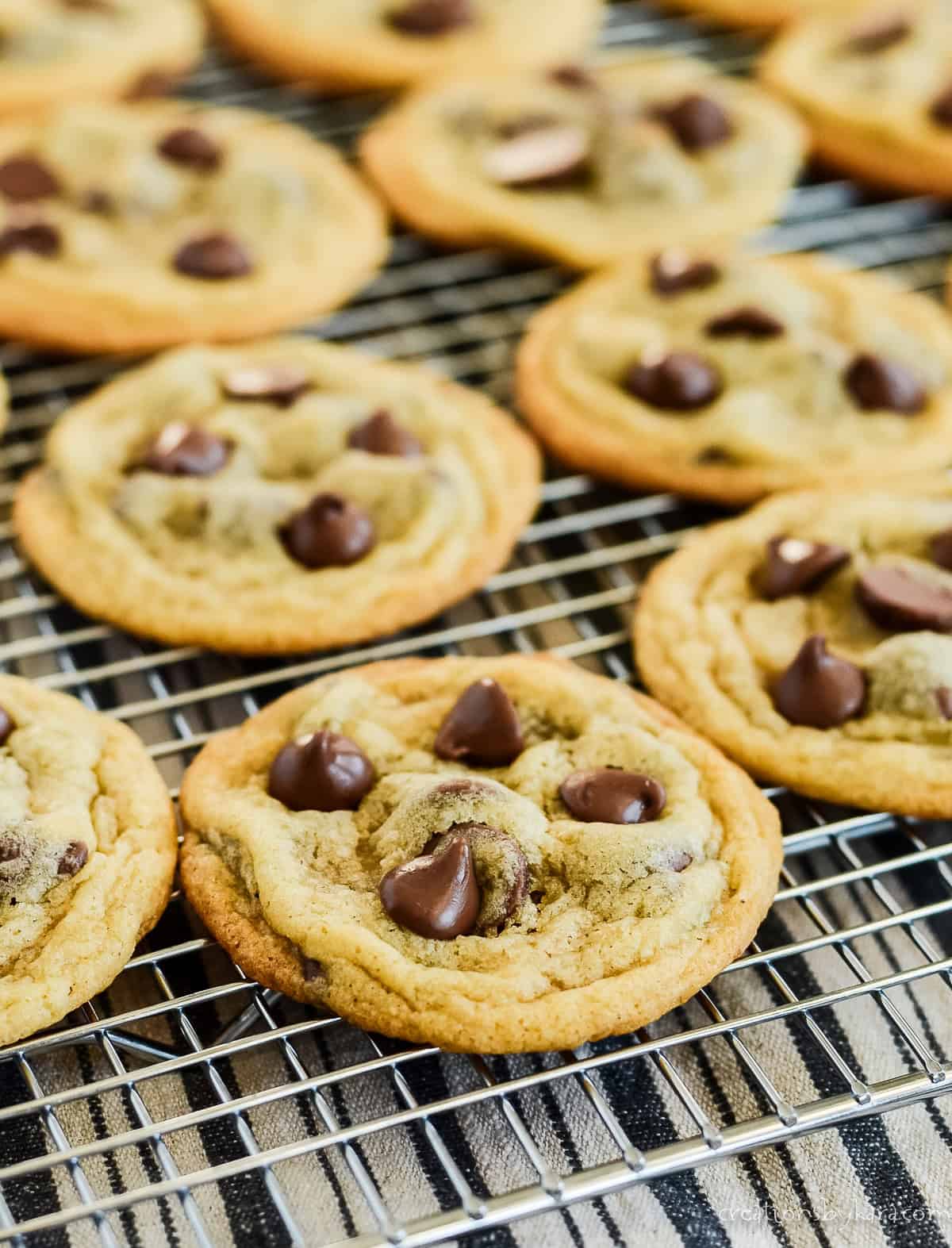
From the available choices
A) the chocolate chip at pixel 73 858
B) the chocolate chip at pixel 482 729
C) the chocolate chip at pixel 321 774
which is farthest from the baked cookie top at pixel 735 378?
the chocolate chip at pixel 73 858

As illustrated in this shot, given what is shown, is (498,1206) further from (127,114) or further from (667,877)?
(127,114)

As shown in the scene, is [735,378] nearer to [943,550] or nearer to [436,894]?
[943,550]

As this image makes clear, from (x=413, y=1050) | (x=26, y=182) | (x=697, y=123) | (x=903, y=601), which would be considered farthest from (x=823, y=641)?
(x=26, y=182)

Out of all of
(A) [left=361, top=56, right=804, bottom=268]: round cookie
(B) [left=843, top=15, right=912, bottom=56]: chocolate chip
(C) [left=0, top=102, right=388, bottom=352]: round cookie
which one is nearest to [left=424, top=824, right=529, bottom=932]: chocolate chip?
(C) [left=0, top=102, right=388, bottom=352]: round cookie

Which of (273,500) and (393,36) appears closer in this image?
(273,500)

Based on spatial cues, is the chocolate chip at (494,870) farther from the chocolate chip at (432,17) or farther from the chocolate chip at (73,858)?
the chocolate chip at (432,17)

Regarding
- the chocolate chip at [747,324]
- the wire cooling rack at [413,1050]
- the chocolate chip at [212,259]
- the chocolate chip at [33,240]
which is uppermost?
the chocolate chip at [33,240]
